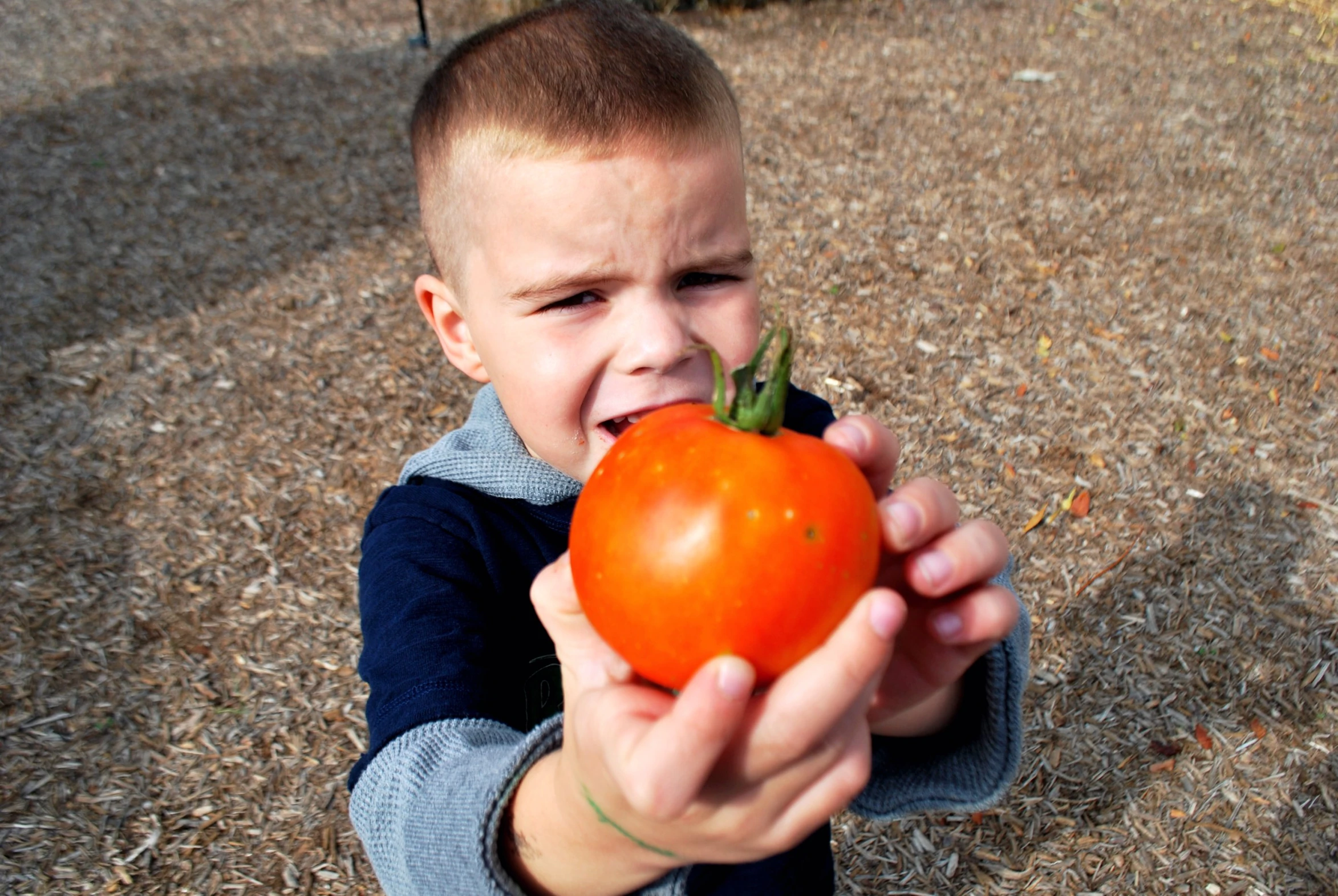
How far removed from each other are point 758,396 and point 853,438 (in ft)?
0.57

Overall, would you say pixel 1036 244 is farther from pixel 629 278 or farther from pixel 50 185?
pixel 50 185

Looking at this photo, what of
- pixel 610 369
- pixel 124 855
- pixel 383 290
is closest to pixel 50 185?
pixel 383 290

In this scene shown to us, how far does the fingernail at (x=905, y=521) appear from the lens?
118cm

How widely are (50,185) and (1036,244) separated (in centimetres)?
650

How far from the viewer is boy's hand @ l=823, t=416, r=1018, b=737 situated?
1210mm

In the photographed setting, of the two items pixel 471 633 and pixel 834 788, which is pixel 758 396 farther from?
pixel 471 633

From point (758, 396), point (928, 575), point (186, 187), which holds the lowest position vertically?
point (186, 187)

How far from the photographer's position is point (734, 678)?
1041mm

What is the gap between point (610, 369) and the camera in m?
1.86

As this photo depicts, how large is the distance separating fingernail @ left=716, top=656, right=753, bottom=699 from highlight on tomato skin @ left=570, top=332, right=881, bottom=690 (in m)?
0.02

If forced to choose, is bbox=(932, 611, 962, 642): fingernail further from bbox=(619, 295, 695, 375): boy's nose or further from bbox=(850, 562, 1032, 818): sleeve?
bbox=(619, 295, 695, 375): boy's nose

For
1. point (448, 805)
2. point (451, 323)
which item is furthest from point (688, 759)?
point (451, 323)

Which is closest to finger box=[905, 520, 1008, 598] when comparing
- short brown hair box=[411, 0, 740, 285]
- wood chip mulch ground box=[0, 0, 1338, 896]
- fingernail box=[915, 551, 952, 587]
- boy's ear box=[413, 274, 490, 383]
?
fingernail box=[915, 551, 952, 587]

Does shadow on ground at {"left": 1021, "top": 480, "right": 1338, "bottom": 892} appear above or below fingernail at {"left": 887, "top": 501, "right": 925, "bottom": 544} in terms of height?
below
